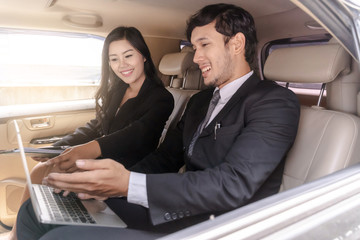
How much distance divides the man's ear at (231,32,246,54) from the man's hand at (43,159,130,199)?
0.82 metres

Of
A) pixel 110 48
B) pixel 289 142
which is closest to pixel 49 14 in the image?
pixel 110 48

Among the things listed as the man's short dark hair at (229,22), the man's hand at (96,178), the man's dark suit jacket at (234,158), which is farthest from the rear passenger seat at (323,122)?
the man's hand at (96,178)

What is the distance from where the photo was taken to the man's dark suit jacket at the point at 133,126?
1.99 meters

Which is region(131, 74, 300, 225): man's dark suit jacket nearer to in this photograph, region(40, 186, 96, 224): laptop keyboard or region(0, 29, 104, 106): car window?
region(40, 186, 96, 224): laptop keyboard

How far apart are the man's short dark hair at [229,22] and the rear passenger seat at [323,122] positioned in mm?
214

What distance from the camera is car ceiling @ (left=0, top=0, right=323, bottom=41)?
195 centimetres

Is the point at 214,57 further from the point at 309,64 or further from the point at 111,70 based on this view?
the point at 111,70

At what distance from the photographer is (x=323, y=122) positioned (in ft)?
4.79

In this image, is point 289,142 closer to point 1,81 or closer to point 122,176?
point 122,176

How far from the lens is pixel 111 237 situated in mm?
1104

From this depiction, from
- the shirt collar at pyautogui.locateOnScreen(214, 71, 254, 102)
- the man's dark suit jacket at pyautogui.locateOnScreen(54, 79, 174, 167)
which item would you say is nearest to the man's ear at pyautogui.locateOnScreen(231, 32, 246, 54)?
the shirt collar at pyautogui.locateOnScreen(214, 71, 254, 102)

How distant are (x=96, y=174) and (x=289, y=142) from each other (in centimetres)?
73

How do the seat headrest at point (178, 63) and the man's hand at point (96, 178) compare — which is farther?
the seat headrest at point (178, 63)

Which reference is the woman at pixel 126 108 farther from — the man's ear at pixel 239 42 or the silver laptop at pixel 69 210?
the man's ear at pixel 239 42
